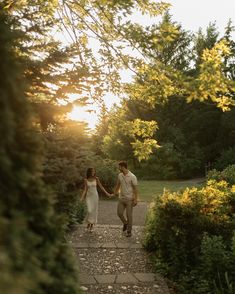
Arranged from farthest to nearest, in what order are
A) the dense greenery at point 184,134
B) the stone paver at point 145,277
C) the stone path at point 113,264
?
the dense greenery at point 184,134 < the stone paver at point 145,277 < the stone path at point 113,264

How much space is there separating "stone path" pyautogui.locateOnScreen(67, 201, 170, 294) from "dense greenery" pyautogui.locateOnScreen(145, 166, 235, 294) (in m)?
0.37

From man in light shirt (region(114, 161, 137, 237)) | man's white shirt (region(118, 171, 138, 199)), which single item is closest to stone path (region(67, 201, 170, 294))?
man in light shirt (region(114, 161, 137, 237))

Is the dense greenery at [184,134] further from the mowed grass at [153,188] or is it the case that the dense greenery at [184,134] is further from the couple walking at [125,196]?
the couple walking at [125,196]

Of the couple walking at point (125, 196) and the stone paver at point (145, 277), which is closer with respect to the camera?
the stone paver at point (145, 277)

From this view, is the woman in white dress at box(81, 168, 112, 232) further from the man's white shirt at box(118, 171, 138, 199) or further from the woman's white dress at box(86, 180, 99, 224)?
the man's white shirt at box(118, 171, 138, 199)

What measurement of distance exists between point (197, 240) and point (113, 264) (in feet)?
5.60

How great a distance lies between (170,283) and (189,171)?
106ft

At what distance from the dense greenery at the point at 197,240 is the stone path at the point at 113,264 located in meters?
0.37

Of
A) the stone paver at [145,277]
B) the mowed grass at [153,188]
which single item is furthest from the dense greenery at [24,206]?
the mowed grass at [153,188]

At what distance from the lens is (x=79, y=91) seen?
5.16 meters

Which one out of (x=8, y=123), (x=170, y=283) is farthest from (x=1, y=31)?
(x=170, y=283)

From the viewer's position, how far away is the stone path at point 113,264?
Result: 659 cm

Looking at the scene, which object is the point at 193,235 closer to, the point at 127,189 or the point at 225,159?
the point at 127,189

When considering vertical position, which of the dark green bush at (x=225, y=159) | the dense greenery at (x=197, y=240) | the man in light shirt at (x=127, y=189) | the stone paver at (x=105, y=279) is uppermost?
the dark green bush at (x=225, y=159)
